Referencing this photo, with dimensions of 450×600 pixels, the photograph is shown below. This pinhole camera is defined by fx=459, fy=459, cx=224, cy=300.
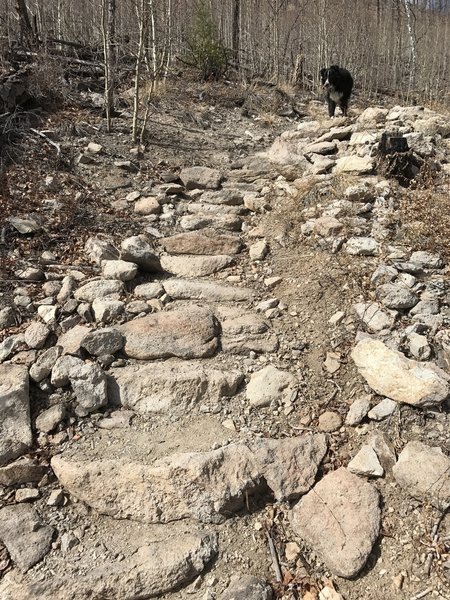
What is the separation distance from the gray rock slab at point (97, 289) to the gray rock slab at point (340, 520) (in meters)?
1.91

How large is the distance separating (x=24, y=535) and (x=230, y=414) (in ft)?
3.62

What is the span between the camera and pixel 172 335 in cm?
288

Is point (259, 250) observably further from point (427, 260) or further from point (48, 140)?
point (48, 140)

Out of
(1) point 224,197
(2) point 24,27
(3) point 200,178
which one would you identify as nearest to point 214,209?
(1) point 224,197

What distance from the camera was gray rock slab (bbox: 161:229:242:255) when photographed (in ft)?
13.1

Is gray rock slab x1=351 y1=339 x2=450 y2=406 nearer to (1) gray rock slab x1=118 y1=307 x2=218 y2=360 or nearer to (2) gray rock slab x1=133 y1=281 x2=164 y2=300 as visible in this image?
(1) gray rock slab x1=118 y1=307 x2=218 y2=360

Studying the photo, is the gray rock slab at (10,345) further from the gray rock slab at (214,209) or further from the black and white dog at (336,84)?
the black and white dog at (336,84)

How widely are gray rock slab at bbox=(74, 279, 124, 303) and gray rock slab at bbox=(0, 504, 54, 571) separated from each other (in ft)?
4.74

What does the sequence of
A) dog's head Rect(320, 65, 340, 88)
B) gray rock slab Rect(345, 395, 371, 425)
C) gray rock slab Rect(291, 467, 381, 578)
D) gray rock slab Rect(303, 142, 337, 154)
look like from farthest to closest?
dog's head Rect(320, 65, 340, 88) < gray rock slab Rect(303, 142, 337, 154) < gray rock slab Rect(345, 395, 371, 425) < gray rock slab Rect(291, 467, 381, 578)

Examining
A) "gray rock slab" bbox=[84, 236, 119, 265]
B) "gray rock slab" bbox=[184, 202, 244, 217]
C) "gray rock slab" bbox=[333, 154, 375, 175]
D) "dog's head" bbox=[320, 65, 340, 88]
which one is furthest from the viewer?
"dog's head" bbox=[320, 65, 340, 88]

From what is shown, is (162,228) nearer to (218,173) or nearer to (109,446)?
(218,173)

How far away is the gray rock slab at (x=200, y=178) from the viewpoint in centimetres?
518

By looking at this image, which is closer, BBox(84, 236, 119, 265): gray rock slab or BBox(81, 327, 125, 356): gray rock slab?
BBox(81, 327, 125, 356): gray rock slab

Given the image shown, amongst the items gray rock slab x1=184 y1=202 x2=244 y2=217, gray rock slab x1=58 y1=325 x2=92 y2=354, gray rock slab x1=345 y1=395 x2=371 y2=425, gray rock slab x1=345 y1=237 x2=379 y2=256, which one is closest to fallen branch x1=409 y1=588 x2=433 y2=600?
gray rock slab x1=345 y1=395 x2=371 y2=425
